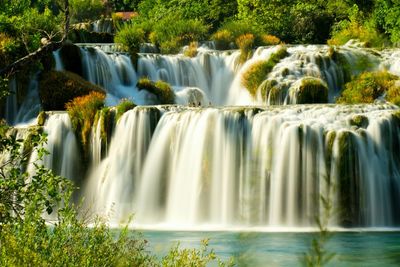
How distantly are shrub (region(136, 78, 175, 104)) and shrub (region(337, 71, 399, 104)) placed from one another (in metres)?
6.20

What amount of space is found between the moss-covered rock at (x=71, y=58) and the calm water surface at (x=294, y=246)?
1243 cm

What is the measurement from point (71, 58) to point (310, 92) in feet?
31.1

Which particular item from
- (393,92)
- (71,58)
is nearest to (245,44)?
(71,58)

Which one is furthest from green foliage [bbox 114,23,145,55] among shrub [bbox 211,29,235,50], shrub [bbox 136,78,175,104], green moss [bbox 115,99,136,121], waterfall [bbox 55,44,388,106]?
green moss [bbox 115,99,136,121]

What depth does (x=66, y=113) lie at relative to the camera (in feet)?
78.9

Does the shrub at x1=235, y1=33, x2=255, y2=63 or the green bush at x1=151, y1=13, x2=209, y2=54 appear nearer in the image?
the shrub at x1=235, y1=33, x2=255, y2=63

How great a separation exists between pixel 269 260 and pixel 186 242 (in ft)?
10.4

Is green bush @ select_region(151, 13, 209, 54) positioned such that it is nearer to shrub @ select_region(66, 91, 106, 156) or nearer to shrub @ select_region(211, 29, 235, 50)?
shrub @ select_region(211, 29, 235, 50)

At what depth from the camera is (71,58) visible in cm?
3008

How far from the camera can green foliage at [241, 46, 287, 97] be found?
30047 millimetres

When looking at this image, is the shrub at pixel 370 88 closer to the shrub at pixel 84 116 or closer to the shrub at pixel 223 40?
the shrub at pixel 84 116

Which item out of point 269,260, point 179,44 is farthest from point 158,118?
point 179,44

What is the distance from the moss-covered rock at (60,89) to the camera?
26948 mm

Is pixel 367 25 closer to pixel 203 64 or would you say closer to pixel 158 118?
pixel 203 64
